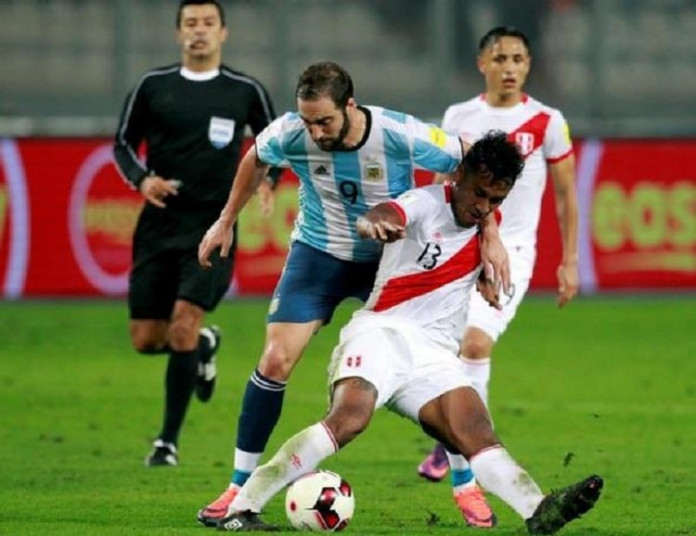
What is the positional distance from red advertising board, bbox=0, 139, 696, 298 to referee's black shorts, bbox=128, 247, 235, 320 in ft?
23.5

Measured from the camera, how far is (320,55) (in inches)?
842


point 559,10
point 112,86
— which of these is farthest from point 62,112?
point 559,10

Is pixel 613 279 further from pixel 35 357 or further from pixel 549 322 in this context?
pixel 35 357

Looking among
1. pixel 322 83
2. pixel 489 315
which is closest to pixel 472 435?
pixel 322 83

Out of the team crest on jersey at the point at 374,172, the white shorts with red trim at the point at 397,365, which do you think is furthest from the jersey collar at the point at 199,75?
the white shorts with red trim at the point at 397,365

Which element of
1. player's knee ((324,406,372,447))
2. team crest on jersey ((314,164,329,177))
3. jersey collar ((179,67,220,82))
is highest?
team crest on jersey ((314,164,329,177))

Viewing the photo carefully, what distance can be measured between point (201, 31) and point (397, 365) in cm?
367

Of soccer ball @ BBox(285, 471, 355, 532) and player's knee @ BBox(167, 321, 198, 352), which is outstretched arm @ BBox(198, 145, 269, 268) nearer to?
soccer ball @ BBox(285, 471, 355, 532)

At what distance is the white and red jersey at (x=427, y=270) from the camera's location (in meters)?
7.86

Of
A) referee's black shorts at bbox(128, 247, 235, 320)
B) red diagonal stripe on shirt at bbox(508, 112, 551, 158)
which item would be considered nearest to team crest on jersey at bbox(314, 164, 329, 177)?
red diagonal stripe on shirt at bbox(508, 112, 551, 158)

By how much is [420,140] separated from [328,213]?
21.5 inches

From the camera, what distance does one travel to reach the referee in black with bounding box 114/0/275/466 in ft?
34.9

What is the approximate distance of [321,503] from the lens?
753 centimetres

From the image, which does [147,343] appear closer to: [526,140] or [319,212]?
[526,140]
